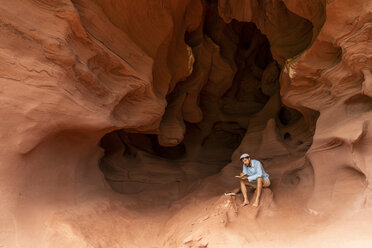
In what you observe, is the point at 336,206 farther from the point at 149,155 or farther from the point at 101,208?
the point at 149,155

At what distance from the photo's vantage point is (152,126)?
18.2ft

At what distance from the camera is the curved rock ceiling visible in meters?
3.04

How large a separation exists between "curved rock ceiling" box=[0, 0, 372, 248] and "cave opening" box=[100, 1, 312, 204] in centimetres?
18

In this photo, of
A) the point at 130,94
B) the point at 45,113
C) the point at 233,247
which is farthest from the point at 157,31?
the point at 233,247

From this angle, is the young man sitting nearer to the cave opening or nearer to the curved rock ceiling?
the curved rock ceiling

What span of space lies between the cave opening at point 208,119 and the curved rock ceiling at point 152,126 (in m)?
0.18

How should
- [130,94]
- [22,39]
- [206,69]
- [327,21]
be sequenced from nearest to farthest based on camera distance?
1. [22,39]
2. [327,21]
3. [130,94]
4. [206,69]

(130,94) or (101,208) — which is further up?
(130,94)

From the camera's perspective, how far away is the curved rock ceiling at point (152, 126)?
304 cm

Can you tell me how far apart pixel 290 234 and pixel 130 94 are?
3.19 m

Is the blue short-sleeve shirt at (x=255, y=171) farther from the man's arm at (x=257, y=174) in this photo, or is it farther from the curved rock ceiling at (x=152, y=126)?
the curved rock ceiling at (x=152, y=126)

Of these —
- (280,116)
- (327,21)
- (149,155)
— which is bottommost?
(149,155)

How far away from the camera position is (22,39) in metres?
3.02

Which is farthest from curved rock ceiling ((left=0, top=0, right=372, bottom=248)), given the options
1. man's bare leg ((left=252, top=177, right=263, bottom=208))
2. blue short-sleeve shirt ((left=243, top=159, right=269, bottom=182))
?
blue short-sleeve shirt ((left=243, top=159, right=269, bottom=182))
